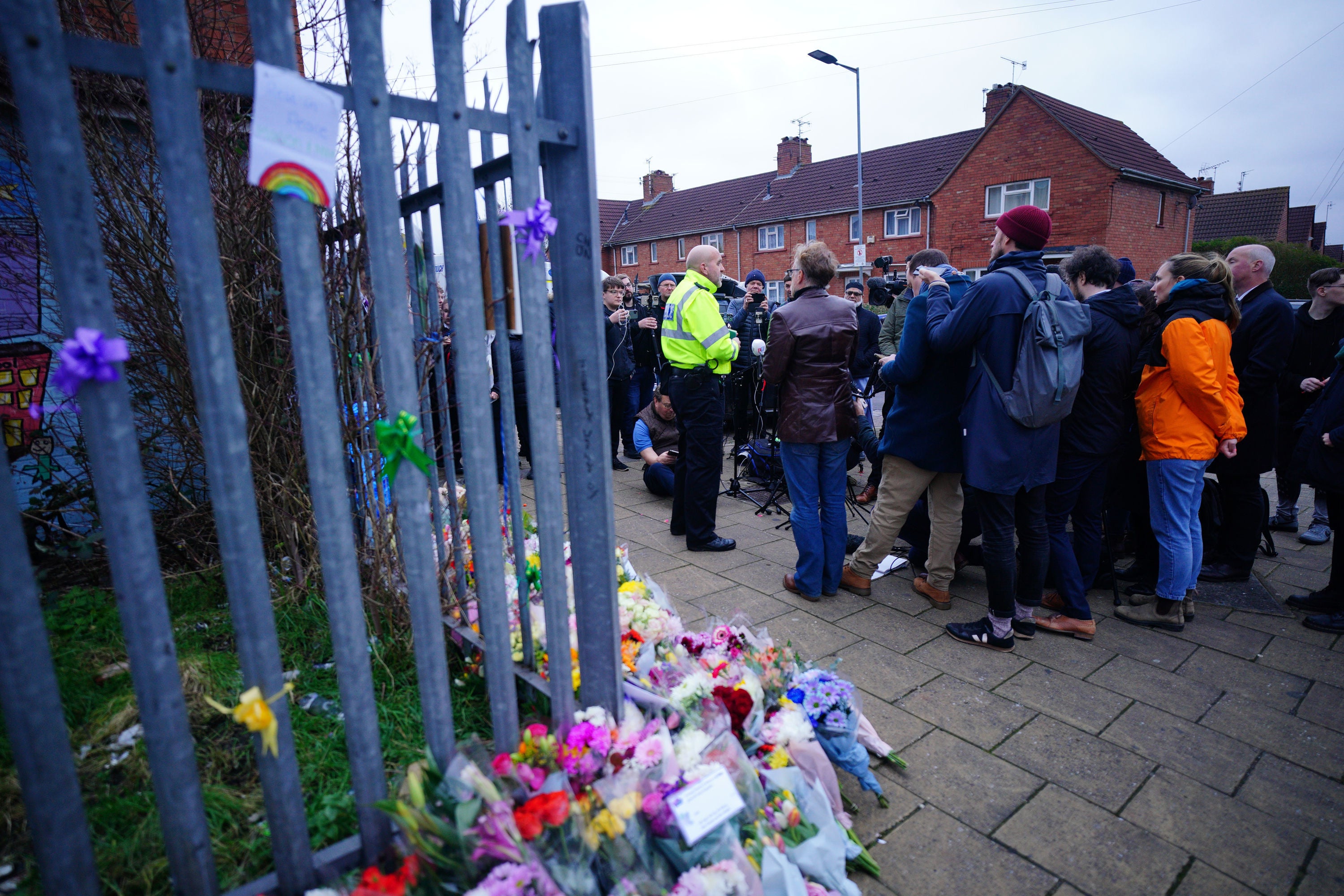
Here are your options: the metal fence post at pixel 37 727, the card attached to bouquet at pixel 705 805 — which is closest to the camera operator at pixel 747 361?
the card attached to bouquet at pixel 705 805

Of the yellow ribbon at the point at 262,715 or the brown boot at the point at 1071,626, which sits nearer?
the yellow ribbon at the point at 262,715

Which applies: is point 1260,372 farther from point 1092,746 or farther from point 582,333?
point 582,333

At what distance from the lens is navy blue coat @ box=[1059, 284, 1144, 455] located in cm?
367

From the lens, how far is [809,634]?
3.70 meters

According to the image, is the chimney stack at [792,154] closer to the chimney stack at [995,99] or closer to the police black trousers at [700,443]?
the chimney stack at [995,99]

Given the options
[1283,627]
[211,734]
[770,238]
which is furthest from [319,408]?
[770,238]

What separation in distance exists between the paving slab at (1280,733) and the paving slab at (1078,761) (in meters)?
0.52

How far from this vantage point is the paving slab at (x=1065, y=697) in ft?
9.68

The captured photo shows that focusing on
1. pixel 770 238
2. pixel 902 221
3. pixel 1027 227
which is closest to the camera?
pixel 1027 227

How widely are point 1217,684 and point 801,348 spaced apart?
2.47 m

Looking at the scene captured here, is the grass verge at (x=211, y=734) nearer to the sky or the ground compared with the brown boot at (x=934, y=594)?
nearer to the sky

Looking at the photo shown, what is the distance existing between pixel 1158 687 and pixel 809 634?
5.05 feet

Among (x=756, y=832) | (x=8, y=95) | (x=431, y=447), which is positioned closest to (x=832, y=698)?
(x=756, y=832)

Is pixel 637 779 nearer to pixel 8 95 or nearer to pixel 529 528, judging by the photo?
pixel 529 528
